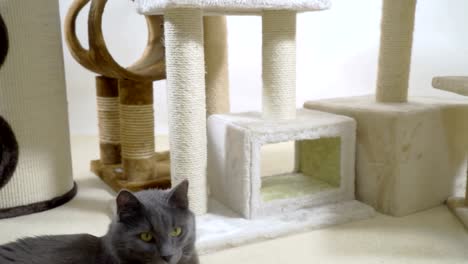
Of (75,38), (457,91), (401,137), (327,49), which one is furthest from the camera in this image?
(327,49)

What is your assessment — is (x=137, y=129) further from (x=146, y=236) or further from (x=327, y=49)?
(x=327, y=49)

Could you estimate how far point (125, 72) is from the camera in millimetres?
1439

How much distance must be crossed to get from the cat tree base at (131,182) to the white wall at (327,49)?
780 mm

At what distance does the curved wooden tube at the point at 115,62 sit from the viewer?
1.42 meters

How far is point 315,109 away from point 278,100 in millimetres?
270

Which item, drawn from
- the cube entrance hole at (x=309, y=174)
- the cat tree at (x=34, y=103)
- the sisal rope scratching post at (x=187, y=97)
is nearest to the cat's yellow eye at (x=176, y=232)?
the sisal rope scratching post at (x=187, y=97)

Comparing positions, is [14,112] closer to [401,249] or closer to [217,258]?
[217,258]

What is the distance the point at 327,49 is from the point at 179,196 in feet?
5.83

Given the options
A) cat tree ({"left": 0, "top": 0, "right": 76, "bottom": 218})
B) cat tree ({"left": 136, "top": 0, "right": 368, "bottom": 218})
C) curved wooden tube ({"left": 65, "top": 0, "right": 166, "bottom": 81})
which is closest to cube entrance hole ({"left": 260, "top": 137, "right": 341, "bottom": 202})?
cat tree ({"left": 136, "top": 0, "right": 368, "bottom": 218})

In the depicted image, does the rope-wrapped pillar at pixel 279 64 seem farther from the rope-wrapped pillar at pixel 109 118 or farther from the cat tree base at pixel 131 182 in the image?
the rope-wrapped pillar at pixel 109 118

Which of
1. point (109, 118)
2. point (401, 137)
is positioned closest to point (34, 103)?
point (109, 118)

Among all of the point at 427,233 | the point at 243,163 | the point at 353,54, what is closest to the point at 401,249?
the point at 427,233

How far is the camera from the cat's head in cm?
78

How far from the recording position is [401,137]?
1336 mm
